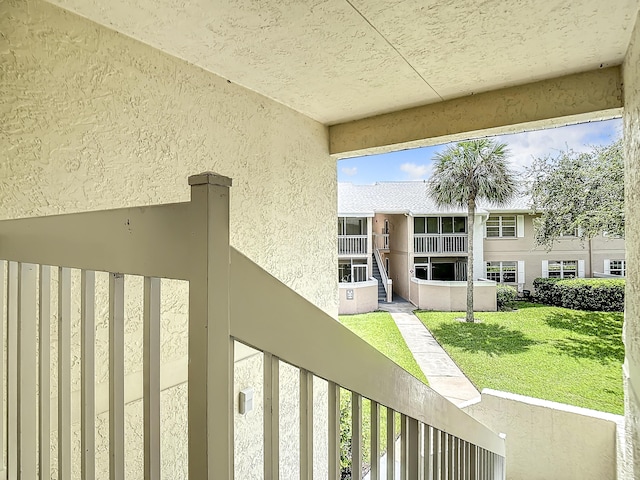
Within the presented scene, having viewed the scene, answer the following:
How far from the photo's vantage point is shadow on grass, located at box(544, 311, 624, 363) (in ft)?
13.0

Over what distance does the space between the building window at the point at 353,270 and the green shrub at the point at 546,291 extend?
2.79 m

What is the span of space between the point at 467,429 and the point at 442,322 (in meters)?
4.41

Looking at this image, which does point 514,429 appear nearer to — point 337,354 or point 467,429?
point 467,429

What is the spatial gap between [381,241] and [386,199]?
107 cm

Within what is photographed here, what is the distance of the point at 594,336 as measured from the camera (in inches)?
164

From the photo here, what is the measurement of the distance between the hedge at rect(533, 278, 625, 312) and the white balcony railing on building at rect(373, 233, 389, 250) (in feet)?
10.4

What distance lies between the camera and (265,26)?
144 centimetres

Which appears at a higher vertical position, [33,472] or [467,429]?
[33,472]

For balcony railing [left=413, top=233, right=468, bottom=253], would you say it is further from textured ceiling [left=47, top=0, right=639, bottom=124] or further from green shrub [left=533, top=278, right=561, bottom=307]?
textured ceiling [left=47, top=0, right=639, bottom=124]

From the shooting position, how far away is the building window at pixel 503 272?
17.7 ft

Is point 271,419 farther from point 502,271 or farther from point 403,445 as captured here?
point 502,271

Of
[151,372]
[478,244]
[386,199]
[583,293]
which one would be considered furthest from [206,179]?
[386,199]

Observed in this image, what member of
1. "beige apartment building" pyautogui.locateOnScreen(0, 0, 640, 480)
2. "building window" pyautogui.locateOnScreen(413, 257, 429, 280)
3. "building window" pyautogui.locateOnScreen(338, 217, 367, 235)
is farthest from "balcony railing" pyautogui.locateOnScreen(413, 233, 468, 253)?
"beige apartment building" pyautogui.locateOnScreen(0, 0, 640, 480)

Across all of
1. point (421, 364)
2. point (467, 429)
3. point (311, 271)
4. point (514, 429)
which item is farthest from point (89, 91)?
point (421, 364)
